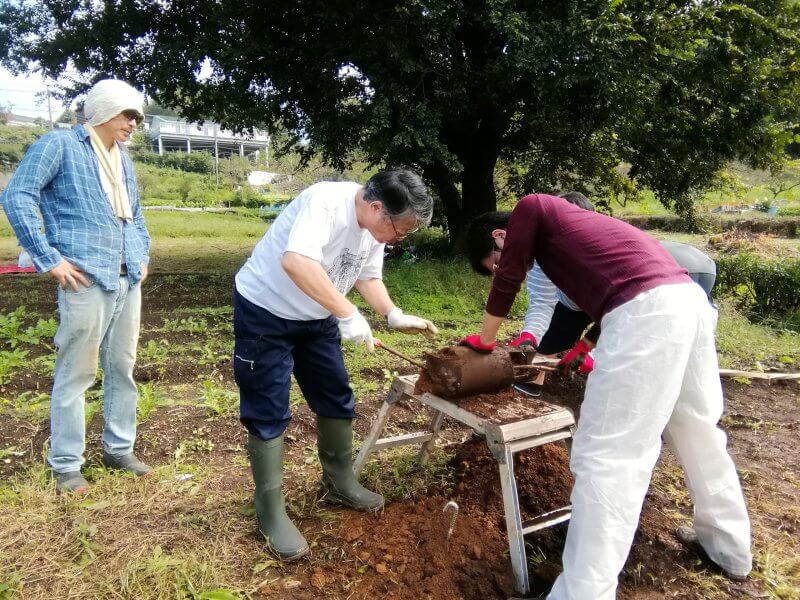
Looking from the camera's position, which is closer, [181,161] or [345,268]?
[345,268]

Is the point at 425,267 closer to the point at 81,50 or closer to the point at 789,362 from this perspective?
the point at 789,362

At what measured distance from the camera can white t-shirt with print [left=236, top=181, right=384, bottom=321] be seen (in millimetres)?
2389

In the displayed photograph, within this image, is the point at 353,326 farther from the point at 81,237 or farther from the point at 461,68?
the point at 461,68

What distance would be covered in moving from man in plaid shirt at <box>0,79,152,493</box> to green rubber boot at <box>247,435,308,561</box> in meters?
1.01

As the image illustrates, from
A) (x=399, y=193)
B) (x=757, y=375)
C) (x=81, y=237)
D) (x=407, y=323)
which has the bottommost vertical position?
(x=757, y=375)

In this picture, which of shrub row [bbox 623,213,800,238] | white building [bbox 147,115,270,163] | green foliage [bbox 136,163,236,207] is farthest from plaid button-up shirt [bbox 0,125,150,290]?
white building [bbox 147,115,270,163]

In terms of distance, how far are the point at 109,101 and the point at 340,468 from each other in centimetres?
218

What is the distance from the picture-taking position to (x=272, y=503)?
2590mm

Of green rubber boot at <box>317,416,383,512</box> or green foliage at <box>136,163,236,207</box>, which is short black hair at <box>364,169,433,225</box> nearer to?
green rubber boot at <box>317,416,383,512</box>

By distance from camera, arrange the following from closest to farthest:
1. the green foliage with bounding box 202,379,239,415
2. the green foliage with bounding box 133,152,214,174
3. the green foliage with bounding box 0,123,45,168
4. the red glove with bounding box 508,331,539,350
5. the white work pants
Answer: the white work pants → the red glove with bounding box 508,331,539,350 → the green foliage with bounding box 202,379,239,415 → the green foliage with bounding box 0,123,45,168 → the green foliage with bounding box 133,152,214,174

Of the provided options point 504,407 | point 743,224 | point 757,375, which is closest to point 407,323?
point 504,407

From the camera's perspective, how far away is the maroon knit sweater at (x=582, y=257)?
2.12 metres

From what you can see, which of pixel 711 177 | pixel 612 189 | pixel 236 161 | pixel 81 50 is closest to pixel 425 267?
pixel 612 189

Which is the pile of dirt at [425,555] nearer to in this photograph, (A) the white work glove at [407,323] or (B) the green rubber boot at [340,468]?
(B) the green rubber boot at [340,468]
